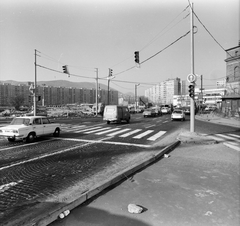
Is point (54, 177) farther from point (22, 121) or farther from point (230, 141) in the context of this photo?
point (230, 141)

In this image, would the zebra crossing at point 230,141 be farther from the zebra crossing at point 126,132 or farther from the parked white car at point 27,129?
the parked white car at point 27,129

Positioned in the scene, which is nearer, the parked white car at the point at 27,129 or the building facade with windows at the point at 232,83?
the parked white car at the point at 27,129

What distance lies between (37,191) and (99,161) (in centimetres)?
282

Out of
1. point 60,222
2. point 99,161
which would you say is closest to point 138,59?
point 99,161

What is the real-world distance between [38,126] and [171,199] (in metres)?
9.67

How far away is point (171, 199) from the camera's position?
13.1ft

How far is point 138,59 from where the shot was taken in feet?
49.7

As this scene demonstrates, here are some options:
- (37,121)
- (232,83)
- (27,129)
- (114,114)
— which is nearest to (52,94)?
(232,83)

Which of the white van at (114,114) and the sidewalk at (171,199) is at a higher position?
the white van at (114,114)

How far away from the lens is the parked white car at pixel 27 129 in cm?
1036

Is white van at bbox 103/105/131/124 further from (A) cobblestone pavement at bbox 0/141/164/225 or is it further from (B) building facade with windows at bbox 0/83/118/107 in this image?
(B) building facade with windows at bbox 0/83/118/107

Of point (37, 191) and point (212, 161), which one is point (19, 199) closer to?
point (37, 191)

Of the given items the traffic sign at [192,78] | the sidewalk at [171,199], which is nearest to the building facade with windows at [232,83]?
the traffic sign at [192,78]

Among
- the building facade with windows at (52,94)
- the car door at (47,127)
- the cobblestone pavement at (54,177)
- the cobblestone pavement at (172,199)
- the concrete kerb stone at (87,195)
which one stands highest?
the building facade with windows at (52,94)
